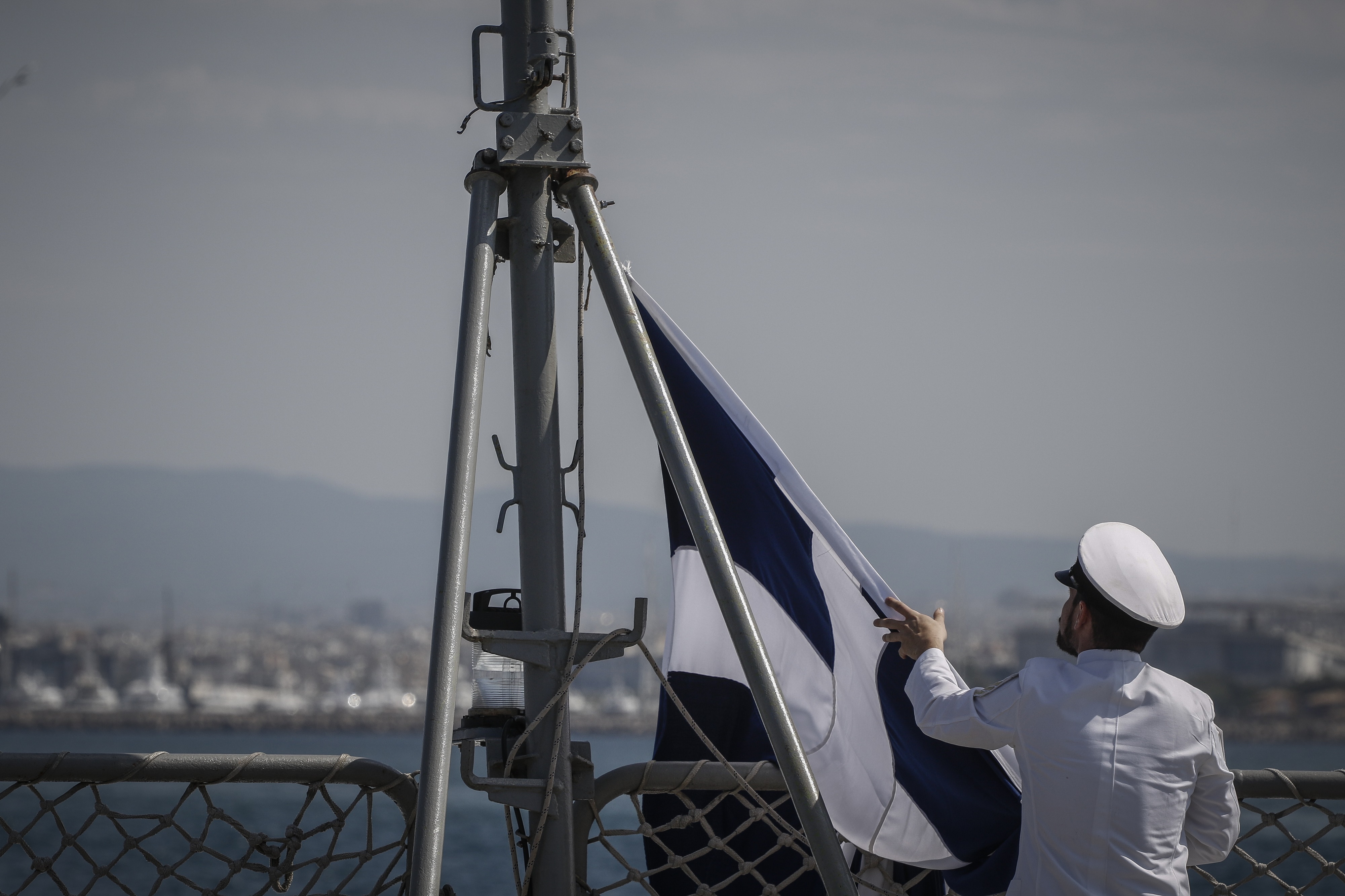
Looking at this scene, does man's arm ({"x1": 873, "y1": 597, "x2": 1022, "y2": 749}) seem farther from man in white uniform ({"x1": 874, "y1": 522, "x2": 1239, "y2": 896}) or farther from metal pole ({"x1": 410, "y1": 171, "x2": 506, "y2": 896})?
metal pole ({"x1": 410, "y1": 171, "x2": 506, "y2": 896})

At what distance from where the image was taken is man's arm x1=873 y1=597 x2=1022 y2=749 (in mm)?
3014

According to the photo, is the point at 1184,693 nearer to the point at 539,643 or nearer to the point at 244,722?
the point at 539,643

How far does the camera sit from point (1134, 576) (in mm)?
2977

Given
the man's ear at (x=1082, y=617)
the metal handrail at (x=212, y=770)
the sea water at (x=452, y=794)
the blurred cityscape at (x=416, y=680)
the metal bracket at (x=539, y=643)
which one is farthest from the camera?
the blurred cityscape at (x=416, y=680)

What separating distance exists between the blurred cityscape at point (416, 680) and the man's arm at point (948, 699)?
7913cm

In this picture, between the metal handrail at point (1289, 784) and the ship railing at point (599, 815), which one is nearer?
the ship railing at point (599, 815)

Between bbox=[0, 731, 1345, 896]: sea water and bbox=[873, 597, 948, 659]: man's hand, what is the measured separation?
92.4 inches

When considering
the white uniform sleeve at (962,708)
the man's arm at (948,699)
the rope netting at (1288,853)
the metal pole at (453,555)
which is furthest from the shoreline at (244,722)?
the metal pole at (453,555)

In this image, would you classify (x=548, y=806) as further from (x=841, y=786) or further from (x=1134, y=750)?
(x=1134, y=750)

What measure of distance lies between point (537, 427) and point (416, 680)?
653 feet

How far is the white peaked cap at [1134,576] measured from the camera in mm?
2947

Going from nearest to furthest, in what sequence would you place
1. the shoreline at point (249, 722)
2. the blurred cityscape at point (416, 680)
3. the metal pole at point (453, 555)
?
the metal pole at point (453, 555), the blurred cityscape at point (416, 680), the shoreline at point (249, 722)

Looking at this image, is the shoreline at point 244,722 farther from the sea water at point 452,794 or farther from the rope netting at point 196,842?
the rope netting at point 196,842

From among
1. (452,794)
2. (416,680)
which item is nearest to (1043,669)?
(452,794)
